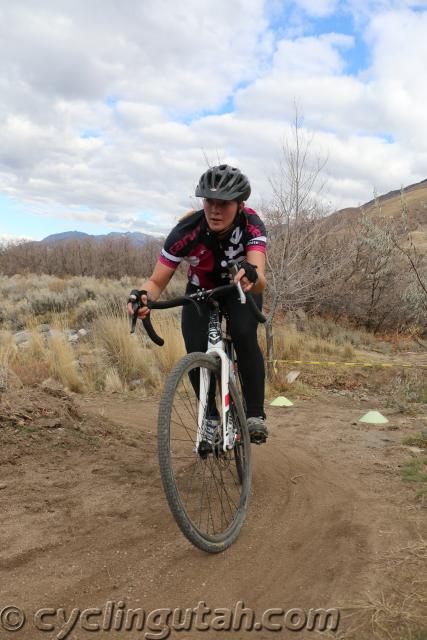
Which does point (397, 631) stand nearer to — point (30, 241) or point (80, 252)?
point (80, 252)

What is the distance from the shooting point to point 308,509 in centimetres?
322

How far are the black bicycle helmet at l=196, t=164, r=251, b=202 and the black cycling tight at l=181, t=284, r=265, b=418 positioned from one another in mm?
609

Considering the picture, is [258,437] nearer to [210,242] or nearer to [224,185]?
[210,242]

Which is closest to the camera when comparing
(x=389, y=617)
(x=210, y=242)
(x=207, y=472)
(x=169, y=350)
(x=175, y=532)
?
(x=389, y=617)

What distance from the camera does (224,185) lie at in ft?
10.2

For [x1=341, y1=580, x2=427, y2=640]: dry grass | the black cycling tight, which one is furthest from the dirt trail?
the black cycling tight

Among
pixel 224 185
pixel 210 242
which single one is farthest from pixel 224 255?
pixel 224 185

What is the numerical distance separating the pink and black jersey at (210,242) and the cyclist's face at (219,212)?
3.2 inches

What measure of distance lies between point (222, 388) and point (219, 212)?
3.55 feet

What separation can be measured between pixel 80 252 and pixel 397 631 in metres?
36.8

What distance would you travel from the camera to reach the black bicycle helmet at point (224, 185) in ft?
10.1

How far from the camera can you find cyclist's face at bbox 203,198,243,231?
3176 millimetres

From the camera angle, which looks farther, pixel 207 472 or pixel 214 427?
pixel 207 472

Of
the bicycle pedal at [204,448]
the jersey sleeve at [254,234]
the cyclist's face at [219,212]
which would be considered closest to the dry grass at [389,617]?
the bicycle pedal at [204,448]
